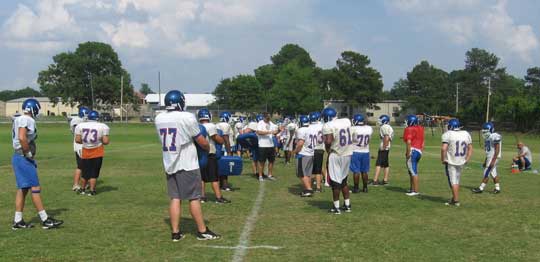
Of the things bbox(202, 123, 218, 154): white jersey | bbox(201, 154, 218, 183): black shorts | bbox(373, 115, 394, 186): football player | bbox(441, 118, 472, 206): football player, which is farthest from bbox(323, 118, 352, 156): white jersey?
bbox(373, 115, 394, 186): football player

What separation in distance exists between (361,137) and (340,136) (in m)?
3.06

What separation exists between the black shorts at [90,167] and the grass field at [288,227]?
536mm

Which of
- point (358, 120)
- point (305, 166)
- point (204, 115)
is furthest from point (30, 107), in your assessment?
point (358, 120)

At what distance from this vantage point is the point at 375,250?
267 inches

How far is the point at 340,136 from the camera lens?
29.9 ft

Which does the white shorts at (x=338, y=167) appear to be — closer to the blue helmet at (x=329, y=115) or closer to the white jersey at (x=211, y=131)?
the blue helmet at (x=329, y=115)

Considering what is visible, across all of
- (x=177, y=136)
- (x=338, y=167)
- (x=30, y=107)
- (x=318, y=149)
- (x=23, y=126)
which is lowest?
(x=338, y=167)

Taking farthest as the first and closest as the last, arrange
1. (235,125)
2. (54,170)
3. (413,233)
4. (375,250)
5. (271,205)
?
(235,125)
(54,170)
(271,205)
(413,233)
(375,250)

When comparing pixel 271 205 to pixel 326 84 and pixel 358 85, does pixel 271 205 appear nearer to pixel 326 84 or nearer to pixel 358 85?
pixel 358 85

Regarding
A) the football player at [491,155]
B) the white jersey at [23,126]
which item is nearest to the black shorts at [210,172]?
the white jersey at [23,126]

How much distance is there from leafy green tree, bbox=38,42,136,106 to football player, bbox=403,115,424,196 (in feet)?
288

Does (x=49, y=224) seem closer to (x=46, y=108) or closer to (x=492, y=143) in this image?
(x=492, y=143)

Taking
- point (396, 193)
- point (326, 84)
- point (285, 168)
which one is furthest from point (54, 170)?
point (326, 84)

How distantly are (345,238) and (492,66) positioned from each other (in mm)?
116482
